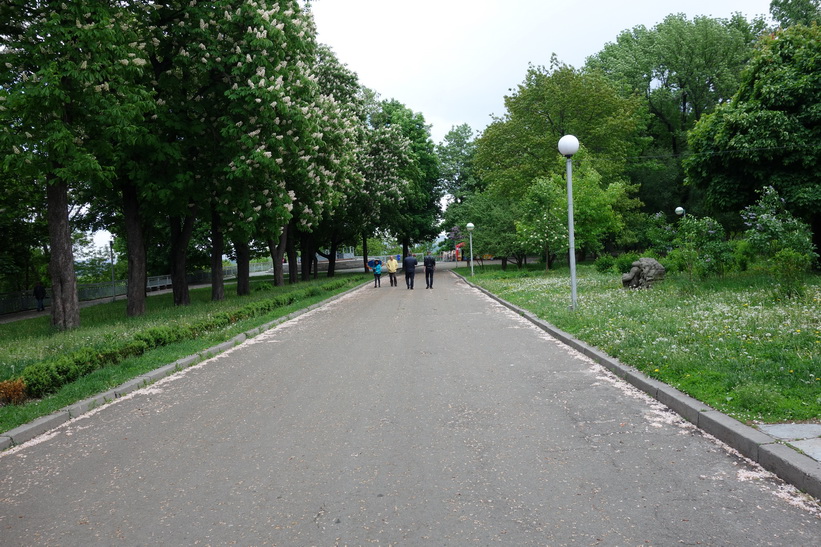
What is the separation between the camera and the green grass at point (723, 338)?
4977 mm

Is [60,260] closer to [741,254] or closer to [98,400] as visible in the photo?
[98,400]

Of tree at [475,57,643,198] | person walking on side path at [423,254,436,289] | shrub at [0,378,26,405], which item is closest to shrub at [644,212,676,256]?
tree at [475,57,643,198]

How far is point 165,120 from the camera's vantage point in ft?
47.5

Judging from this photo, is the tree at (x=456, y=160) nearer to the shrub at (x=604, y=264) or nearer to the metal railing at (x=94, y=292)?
the metal railing at (x=94, y=292)

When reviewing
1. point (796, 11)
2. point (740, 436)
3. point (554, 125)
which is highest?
point (796, 11)

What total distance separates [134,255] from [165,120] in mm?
3960

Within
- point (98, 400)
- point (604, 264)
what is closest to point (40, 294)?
point (98, 400)

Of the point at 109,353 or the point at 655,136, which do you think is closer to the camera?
the point at 109,353

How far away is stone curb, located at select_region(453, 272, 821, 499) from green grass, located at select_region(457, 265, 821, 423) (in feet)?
0.46

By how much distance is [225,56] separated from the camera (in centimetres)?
1453

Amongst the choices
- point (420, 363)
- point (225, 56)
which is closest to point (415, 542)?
point (420, 363)

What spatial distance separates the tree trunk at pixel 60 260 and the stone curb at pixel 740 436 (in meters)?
12.1

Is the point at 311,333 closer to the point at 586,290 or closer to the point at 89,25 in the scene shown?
the point at 89,25

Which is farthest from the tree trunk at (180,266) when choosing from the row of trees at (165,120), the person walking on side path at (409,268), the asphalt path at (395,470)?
the asphalt path at (395,470)
